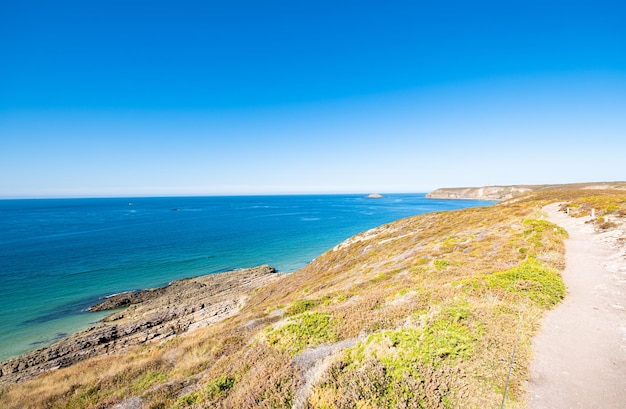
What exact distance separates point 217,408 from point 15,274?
60.4m

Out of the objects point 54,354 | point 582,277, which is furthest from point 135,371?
point 582,277

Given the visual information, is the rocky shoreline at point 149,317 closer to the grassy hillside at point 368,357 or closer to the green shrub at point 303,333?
the grassy hillside at point 368,357

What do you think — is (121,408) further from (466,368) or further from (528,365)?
(528,365)

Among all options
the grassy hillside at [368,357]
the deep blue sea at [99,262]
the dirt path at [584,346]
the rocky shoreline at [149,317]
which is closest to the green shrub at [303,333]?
the grassy hillside at [368,357]

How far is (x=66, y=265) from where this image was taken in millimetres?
50125

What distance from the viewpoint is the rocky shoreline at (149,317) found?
76.8ft

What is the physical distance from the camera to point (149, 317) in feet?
104

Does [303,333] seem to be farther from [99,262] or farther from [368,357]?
[99,262]

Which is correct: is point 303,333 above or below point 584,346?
below

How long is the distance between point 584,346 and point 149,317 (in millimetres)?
38191

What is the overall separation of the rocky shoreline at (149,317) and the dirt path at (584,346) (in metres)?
28.6

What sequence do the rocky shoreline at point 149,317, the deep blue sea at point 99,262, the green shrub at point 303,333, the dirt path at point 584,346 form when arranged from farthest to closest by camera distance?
the deep blue sea at point 99,262 → the rocky shoreline at point 149,317 → the green shrub at point 303,333 → the dirt path at point 584,346

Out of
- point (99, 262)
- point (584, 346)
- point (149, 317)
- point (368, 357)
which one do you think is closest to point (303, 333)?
point (368, 357)

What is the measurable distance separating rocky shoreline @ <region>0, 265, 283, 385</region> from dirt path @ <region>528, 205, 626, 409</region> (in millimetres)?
28575
